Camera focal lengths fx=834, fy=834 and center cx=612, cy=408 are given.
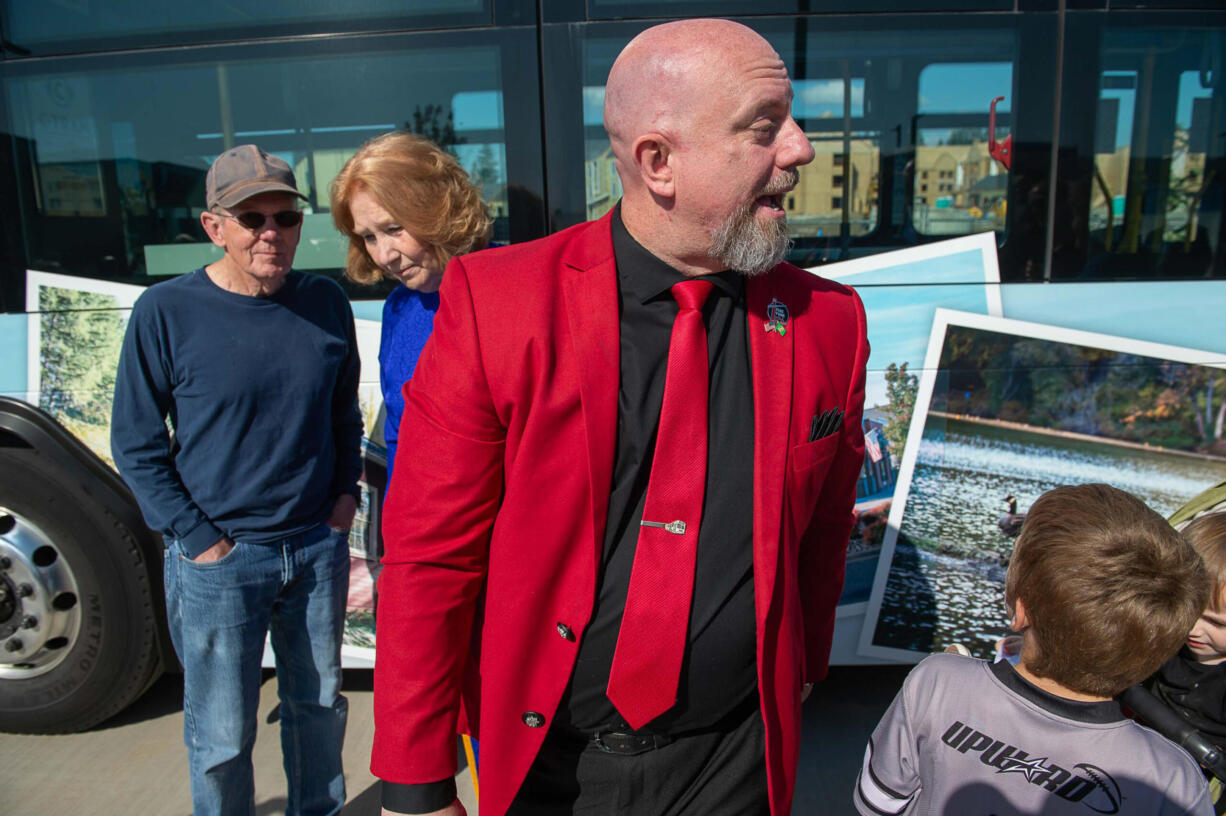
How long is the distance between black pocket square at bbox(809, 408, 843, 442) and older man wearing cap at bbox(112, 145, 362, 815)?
142 cm

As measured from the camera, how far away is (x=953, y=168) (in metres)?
2.90

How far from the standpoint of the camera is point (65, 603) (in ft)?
9.89

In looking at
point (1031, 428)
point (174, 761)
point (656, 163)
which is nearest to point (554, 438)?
point (656, 163)

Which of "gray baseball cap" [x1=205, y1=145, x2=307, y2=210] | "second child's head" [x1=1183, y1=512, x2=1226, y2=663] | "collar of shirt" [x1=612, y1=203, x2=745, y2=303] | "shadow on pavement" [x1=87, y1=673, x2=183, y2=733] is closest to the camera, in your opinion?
"collar of shirt" [x1=612, y1=203, x2=745, y2=303]

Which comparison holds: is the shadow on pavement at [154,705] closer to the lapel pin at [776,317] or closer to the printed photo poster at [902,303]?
the printed photo poster at [902,303]

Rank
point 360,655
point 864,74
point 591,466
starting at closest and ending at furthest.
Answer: point 591,466
point 864,74
point 360,655

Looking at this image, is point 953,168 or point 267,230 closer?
point 267,230

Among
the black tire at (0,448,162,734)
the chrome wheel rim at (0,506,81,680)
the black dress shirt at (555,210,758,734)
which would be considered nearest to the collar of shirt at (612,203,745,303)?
the black dress shirt at (555,210,758,734)

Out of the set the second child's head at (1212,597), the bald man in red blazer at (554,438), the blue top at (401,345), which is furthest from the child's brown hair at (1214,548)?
the blue top at (401,345)

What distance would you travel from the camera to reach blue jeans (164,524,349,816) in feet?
7.09

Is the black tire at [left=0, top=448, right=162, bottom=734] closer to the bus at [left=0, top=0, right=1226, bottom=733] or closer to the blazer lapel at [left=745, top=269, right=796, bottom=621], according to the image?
the bus at [left=0, top=0, right=1226, bottom=733]

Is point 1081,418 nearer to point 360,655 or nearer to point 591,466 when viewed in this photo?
point 591,466

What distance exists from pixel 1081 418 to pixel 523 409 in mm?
2397

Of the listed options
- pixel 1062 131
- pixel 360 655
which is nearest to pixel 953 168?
pixel 1062 131
